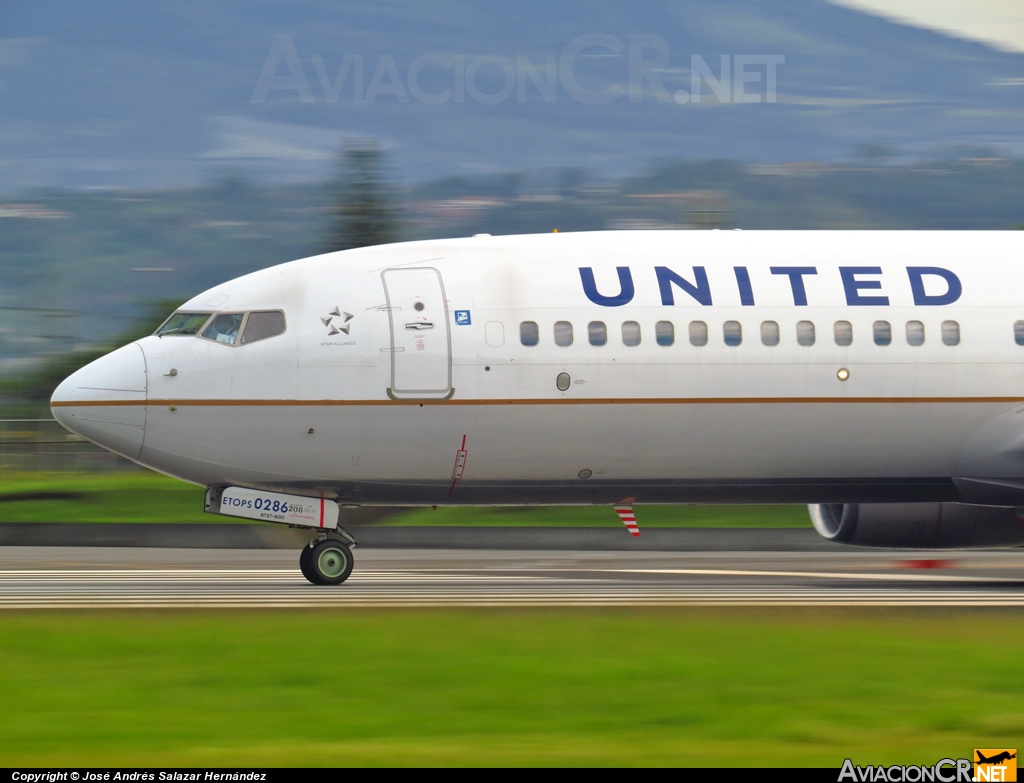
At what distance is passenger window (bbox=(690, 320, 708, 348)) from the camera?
18203 millimetres

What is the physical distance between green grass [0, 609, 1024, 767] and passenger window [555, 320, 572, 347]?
4585 millimetres

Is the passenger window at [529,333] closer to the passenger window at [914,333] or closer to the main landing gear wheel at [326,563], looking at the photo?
the main landing gear wheel at [326,563]

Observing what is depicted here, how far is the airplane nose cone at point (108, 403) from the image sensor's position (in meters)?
17.3

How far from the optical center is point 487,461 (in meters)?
18.0

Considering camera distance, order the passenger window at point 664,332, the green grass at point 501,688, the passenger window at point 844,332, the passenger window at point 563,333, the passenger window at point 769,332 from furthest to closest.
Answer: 1. the passenger window at point 844,332
2. the passenger window at point 769,332
3. the passenger window at point 664,332
4. the passenger window at point 563,333
5. the green grass at point 501,688

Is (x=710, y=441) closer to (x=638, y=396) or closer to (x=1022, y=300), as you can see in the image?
(x=638, y=396)

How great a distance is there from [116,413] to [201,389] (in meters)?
→ 1.00

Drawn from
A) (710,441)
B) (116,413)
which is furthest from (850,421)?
(116,413)

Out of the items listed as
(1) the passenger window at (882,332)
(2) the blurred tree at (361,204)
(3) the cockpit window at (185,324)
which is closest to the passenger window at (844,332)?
(1) the passenger window at (882,332)

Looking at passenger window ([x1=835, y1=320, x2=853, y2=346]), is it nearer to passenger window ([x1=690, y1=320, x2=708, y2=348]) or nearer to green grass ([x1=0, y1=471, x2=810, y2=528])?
passenger window ([x1=690, y1=320, x2=708, y2=348])

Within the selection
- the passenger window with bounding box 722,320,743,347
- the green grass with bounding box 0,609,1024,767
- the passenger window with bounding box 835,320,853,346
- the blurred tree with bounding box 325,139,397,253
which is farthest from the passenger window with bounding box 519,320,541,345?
the blurred tree with bounding box 325,139,397,253

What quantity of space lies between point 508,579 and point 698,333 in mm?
4324

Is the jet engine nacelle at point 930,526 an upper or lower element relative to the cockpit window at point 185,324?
upper

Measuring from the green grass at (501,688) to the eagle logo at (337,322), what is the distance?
4.49m
